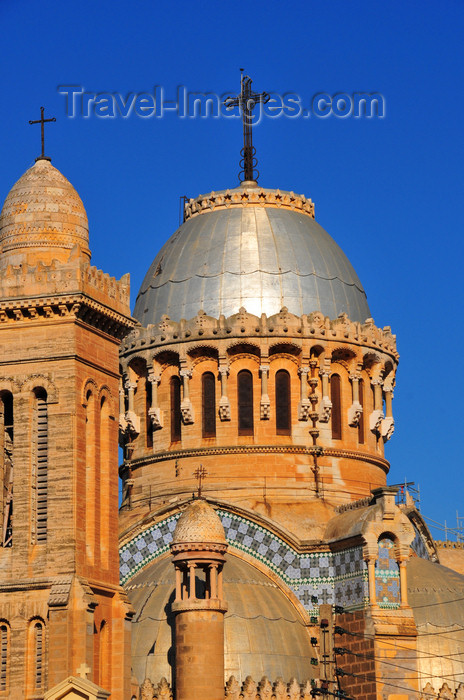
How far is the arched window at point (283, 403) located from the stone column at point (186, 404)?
2.38 metres

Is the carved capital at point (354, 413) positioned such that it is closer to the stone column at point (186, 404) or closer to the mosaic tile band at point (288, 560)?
the stone column at point (186, 404)

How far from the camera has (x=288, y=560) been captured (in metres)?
49.2

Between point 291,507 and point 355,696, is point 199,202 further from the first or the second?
point 355,696

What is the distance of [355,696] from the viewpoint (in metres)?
46.4

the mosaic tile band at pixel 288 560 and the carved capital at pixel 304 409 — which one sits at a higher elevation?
the carved capital at pixel 304 409

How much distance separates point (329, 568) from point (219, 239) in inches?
430

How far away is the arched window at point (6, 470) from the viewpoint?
4212 centimetres

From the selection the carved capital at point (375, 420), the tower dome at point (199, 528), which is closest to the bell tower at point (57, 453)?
the tower dome at point (199, 528)

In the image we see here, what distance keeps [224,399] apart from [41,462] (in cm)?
1028

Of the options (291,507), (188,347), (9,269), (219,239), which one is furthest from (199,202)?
(9,269)

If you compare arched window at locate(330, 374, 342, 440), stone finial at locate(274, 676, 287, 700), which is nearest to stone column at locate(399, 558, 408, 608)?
stone finial at locate(274, 676, 287, 700)

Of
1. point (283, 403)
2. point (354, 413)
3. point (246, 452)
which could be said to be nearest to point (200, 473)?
point (246, 452)

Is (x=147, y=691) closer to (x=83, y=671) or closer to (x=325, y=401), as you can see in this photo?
(x=83, y=671)

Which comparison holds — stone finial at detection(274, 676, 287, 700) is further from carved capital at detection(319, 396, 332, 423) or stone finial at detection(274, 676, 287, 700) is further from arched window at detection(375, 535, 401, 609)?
carved capital at detection(319, 396, 332, 423)
